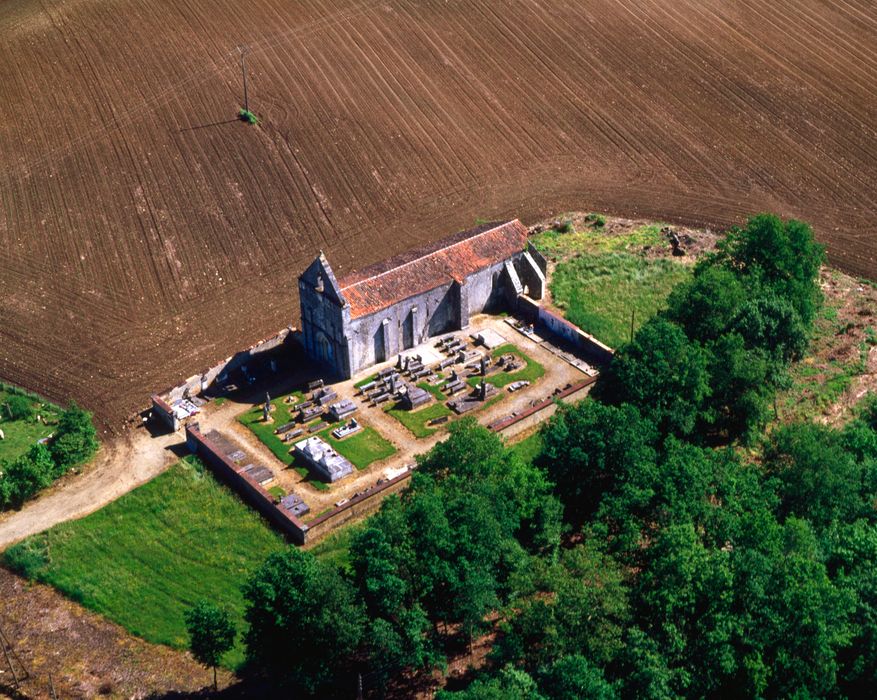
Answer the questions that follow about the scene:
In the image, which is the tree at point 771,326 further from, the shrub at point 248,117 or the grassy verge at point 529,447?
the shrub at point 248,117

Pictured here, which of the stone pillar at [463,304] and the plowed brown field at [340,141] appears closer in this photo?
the stone pillar at [463,304]

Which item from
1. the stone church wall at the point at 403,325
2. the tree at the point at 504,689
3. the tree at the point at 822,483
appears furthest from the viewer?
the stone church wall at the point at 403,325

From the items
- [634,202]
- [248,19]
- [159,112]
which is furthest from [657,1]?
[159,112]

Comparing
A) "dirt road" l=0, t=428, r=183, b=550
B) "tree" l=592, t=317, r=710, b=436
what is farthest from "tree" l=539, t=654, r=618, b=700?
"dirt road" l=0, t=428, r=183, b=550

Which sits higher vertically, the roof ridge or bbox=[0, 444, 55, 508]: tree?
the roof ridge

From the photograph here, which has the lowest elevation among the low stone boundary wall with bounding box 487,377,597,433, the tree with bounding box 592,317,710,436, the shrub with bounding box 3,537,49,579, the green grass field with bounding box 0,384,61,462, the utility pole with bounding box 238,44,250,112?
the shrub with bounding box 3,537,49,579

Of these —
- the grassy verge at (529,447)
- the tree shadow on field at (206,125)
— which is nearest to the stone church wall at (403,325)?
the grassy verge at (529,447)

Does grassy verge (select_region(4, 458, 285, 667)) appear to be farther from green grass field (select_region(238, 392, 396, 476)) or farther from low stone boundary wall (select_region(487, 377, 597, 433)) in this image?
low stone boundary wall (select_region(487, 377, 597, 433))

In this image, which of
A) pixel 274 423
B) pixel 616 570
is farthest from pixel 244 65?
pixel 616 570
